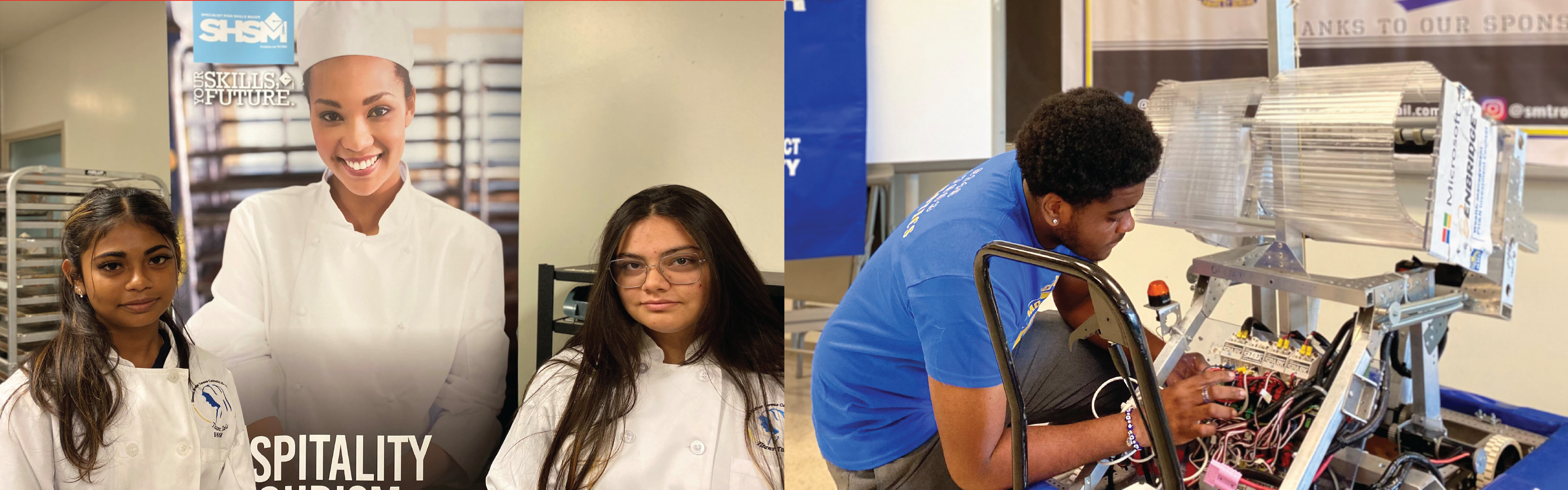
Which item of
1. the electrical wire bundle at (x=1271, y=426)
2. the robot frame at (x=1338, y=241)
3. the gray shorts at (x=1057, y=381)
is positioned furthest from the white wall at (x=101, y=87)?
the electrical wire bundle at (x=1271, y=426)

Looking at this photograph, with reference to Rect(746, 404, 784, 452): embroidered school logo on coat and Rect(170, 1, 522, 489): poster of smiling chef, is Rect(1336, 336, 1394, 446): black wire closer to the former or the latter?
Rect(746, 404, 784, 452): embroidered school logo on coat

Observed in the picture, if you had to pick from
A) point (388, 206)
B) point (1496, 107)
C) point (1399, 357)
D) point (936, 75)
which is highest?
point (936, 75)

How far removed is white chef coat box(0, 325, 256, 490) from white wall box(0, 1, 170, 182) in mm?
359

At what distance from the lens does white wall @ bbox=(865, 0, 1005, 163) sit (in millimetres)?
2736

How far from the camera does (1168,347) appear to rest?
71.2 inches

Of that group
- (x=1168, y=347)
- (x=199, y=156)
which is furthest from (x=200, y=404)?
(x=1168, y=347)

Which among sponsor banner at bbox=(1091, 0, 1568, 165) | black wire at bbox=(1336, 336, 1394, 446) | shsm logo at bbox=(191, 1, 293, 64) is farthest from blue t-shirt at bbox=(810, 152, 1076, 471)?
sponsor banner at bbox=(1091, 0, 1568, 165)

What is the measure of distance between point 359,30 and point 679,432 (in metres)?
0.89

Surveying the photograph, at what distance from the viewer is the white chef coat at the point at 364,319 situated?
157 cm

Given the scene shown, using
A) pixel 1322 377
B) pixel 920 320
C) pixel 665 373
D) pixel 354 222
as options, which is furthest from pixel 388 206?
pixel 1322 377

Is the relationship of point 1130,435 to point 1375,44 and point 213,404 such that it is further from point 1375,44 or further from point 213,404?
point 1375,44

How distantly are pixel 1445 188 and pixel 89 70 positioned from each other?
256 cm

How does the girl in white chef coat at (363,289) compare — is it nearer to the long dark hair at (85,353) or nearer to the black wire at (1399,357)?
the long dark hair at (85,353)

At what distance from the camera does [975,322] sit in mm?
1268
